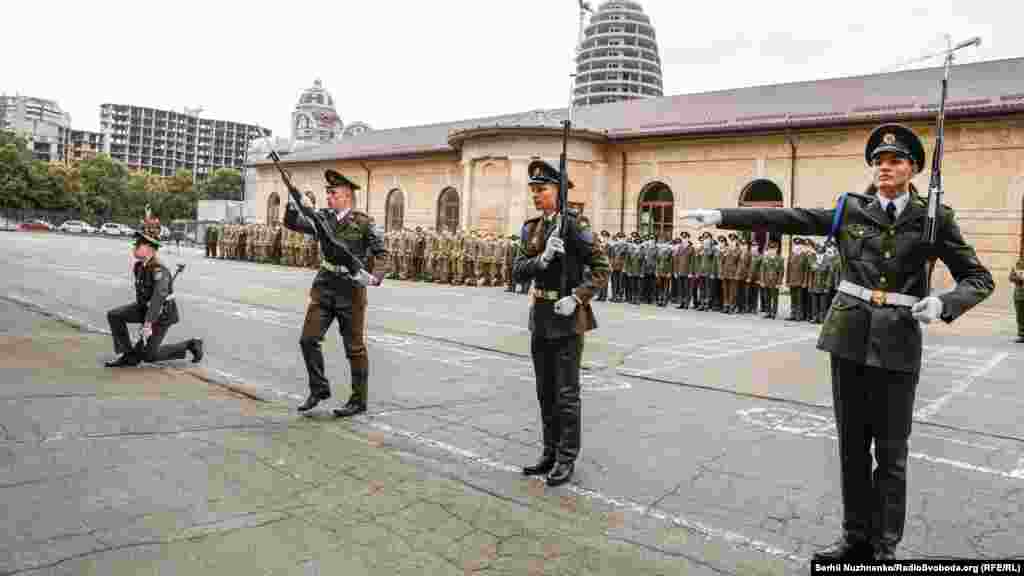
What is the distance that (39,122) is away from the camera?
154m

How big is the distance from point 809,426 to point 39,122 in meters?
183

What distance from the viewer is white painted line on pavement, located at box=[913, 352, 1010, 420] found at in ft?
23.9

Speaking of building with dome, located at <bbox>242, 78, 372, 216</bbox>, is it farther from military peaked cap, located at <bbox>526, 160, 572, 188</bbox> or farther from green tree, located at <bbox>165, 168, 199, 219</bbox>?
military peaked cap, located at <bbox>526, 160, 572, 188</bbox>

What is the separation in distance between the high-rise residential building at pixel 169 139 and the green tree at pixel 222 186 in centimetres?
5583

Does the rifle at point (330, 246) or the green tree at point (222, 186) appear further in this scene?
the green tree at point (222, 186)

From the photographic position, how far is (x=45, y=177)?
272 feet

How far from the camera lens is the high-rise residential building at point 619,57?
85.8 meters

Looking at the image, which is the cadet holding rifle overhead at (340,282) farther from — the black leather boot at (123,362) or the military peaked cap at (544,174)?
the black leather boot at (123,362)

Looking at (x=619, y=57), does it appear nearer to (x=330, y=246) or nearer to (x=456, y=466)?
(x=330, y=246)

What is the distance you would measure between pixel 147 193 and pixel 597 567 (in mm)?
111408

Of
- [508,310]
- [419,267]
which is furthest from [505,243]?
[508,310]

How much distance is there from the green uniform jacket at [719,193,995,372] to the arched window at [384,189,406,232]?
36635 mm

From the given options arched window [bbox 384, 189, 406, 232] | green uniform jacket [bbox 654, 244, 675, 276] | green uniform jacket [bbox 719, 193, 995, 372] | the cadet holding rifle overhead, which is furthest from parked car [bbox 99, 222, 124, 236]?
green uniform jacket [bbox 719, 193, 995, 372]

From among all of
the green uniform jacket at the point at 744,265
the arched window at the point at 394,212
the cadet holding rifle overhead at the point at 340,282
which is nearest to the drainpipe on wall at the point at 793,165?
the green uniform jacket at the point at 744,265
